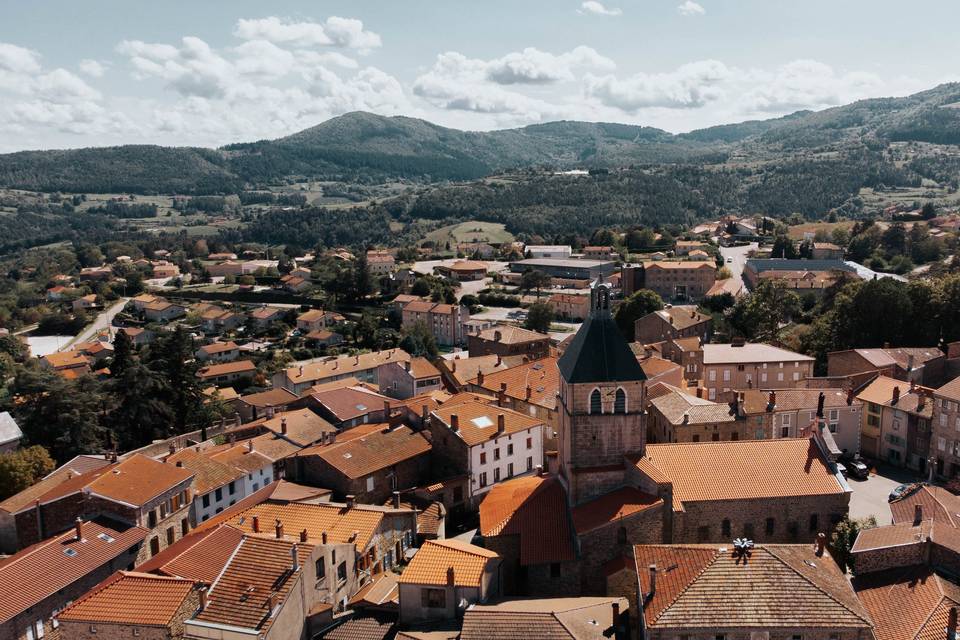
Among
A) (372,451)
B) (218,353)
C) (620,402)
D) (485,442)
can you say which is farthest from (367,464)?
(218,353)

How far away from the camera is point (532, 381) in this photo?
5881 centimetres

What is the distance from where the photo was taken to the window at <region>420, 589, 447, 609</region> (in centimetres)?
3102

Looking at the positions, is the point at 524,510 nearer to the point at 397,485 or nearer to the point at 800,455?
the point at 397,485

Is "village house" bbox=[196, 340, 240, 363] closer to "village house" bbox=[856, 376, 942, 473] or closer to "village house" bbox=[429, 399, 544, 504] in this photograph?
"village house" bbox=[429, 399, 544, 504]

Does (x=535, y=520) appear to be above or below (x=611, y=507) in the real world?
below

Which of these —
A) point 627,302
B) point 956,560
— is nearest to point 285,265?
point 627,302

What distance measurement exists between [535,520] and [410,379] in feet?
112

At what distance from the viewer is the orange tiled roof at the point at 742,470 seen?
3572 centimetres

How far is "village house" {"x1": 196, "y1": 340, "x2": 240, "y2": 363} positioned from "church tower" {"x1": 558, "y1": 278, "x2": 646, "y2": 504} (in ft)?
295

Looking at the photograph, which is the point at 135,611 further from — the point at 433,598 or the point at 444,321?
the point at 444,321

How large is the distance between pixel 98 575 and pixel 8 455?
19870mm

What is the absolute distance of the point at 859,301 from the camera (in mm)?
74875

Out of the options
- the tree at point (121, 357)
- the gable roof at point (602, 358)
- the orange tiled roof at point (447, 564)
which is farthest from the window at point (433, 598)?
the tree at point (121, 357)

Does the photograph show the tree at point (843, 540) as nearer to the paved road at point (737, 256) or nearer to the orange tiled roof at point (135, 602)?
the orange tiled roof at point (135, 602)
